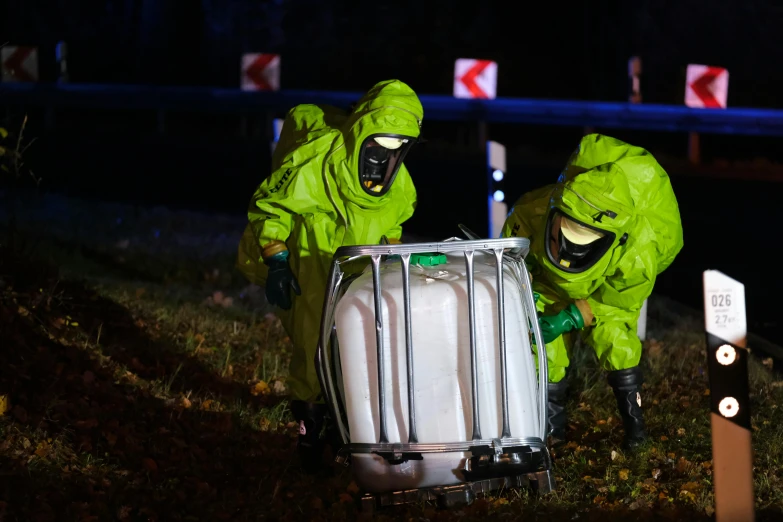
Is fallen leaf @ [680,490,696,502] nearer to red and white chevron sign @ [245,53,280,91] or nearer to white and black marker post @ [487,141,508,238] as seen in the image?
white and black marker post @ [487,141,508,238]

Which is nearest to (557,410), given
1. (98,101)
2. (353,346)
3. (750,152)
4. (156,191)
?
(353,346)

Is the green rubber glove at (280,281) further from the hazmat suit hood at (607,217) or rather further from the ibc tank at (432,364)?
the hazmat suit hood at (607,217)

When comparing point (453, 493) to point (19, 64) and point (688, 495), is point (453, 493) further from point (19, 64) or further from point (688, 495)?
point (19, 64)

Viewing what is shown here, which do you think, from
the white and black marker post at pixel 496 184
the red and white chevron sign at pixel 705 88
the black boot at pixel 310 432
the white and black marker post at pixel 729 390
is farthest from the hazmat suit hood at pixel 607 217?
the red and white chevron sign at pixel 705 88

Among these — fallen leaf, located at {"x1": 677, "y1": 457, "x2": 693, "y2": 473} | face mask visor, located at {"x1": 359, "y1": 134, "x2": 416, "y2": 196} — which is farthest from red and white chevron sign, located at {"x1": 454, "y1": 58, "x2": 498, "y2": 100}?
fallen leaf, located at {"x1": 677, "y1": 457, "x2": 693, "y2": 473}

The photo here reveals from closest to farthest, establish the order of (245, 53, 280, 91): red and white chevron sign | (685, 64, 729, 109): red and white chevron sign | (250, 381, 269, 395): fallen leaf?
(250, 381, 269, 395): fallen leaf < (685, 64, 729, 109): red and white chevron sign < (245, 53, 280, 91): red and white chevron sign

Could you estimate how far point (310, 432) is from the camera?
216 inches

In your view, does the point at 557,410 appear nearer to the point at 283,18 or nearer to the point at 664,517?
the point at 664,517

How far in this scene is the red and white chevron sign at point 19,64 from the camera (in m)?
15.3

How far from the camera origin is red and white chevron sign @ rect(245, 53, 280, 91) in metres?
15.0

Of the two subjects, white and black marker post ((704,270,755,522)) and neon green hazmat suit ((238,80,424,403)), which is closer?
white and black marker post ((704,270,755,522))

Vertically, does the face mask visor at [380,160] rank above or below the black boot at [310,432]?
above

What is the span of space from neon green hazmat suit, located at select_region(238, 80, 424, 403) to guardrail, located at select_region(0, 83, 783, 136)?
7.48 m

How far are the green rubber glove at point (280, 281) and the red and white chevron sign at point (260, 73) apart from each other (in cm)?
997
